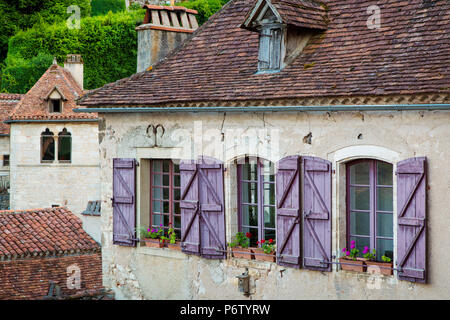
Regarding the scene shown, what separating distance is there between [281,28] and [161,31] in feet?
11.2

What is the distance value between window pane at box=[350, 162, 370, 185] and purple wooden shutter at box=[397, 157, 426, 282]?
0.71 meters

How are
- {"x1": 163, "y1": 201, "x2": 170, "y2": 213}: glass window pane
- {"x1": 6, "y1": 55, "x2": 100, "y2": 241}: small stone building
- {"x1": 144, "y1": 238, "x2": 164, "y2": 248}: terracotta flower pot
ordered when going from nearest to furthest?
{"x1": 144, "y1": 238, "x2": 164, "y2": 248}: terracotta flower pot, {"x1": 163, "y1": 201, "x2": 170, "y2": 213}: glass window pane, {"x1": 6, "y1": 55, "x2": 100, "y2": 241}: small stone building

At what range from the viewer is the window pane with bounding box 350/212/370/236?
39.1 ft

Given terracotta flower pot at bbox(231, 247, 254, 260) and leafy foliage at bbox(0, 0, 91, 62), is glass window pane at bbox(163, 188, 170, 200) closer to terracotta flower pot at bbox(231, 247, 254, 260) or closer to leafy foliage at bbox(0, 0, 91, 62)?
terracotta flower pot at bbox(231, 247, 254, 260)

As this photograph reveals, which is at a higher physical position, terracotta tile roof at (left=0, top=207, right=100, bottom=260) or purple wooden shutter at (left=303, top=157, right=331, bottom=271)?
purple wooden shutter at (left=303, top=157, right=331, bottom=271)

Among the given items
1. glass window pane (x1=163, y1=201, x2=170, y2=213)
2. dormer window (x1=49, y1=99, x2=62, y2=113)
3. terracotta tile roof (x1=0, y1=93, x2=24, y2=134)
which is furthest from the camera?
terracotta tile roof (x1=0, y1=93, x2=24, y2=134)

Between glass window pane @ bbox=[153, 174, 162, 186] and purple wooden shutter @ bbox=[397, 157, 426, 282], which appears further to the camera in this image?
glass window pane @ bbox=[153, 174, 162, 186]

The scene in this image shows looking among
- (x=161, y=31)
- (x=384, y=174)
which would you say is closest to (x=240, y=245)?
(x=384, y=174)

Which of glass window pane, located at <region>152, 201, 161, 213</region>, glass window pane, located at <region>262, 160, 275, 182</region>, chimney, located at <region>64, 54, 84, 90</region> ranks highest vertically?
chimney, located at <region>64, 54, 84, 90</region>

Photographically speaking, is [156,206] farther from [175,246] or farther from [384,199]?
[384,199]

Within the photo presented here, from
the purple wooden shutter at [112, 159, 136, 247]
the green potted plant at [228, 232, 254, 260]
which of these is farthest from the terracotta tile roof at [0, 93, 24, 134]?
the green potted plant at [228, 232, 254, 260]

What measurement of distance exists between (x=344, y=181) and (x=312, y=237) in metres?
0.95
